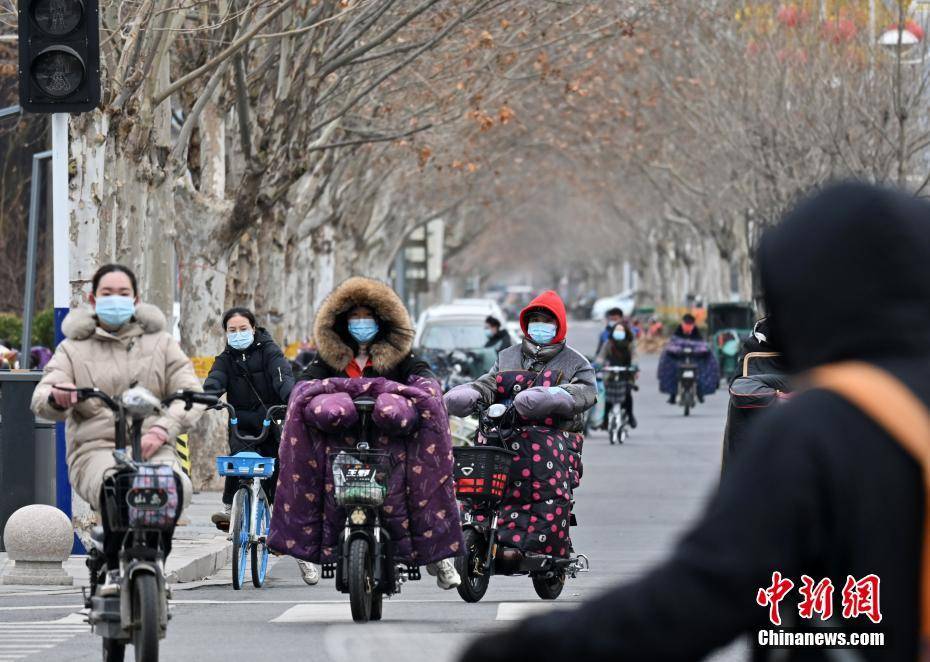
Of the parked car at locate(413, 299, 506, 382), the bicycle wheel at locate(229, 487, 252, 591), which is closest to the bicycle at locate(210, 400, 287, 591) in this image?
the bicycle wheel at locate(229, 487, 252, 591)

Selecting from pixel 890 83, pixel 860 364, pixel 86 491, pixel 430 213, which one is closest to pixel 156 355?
pixel 86 491

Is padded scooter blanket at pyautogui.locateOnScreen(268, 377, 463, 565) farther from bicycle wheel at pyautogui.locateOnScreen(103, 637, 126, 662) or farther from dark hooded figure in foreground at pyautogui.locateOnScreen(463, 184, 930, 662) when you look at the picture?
dark hooded figure in foreground at pyautogui.locateOnScreen(463, 184, 930, 662)

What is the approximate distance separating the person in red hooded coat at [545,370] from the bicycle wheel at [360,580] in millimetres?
1162

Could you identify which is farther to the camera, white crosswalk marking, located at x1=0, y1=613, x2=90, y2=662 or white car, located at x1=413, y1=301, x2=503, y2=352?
white car, located at x1=413, y1=301, x2=503, y2=352

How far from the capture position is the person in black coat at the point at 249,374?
13086 mm

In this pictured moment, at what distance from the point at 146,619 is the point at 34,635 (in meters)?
2.48

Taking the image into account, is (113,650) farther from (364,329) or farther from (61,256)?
(61,256)

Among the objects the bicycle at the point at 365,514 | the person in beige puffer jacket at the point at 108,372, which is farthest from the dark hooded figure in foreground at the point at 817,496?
the bicycle at the point at 365,514

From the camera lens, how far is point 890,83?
31734 mm

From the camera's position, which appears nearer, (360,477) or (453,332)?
(360,477)

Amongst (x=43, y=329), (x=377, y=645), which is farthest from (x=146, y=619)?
(x=43, y=329)

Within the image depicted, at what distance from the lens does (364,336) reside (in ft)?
31.4

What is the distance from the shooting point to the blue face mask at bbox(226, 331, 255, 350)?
13.2 meters

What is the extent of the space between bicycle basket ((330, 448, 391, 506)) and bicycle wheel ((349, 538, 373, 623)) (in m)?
0.20
